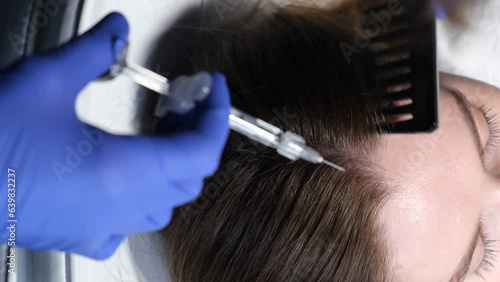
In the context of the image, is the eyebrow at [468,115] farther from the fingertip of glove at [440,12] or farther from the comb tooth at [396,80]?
the fingertip of glove at [440,12]

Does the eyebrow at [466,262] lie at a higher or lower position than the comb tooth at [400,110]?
lower

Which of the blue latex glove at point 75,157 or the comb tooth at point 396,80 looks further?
the comb tooth at point 396,80

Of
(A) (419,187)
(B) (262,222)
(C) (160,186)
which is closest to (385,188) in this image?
(A) (419,187)

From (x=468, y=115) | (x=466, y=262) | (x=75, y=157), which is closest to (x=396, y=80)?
(x=468, y=115)

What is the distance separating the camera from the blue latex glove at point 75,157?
49cm

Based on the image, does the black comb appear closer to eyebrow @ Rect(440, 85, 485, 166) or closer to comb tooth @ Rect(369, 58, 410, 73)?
comb tooth @ Rect(369, 58, 410, 73)

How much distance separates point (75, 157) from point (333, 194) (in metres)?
0.33

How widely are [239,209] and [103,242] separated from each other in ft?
0.67

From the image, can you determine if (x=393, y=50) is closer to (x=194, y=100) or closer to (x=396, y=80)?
(x=396, y=80)

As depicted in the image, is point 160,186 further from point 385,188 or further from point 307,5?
point 307,5

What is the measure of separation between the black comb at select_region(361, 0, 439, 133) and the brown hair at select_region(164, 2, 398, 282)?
0.02 m

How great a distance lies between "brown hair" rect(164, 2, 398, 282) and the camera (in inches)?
26.6

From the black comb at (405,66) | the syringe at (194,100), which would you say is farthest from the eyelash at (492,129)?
the syringe at (194,100)

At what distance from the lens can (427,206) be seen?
2.23 feet
